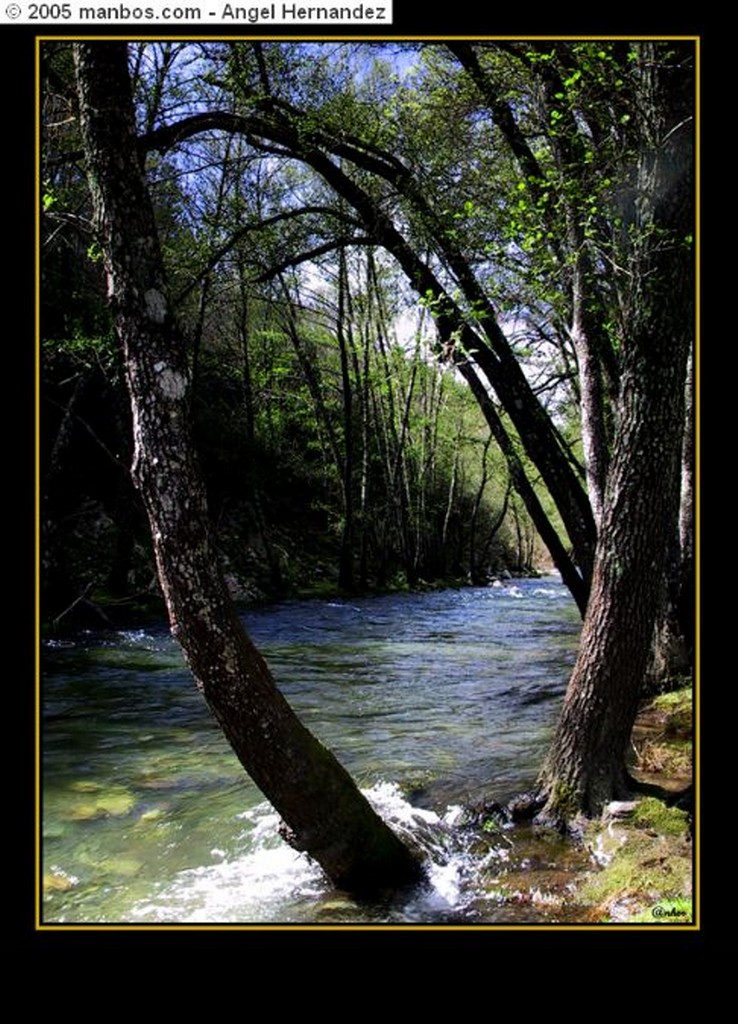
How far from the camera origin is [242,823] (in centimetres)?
582

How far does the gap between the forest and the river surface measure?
40 cm

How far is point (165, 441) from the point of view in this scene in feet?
12.7

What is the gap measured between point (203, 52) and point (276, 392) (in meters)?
18.0

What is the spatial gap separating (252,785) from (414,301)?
288 inches

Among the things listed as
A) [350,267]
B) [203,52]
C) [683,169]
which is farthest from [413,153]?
[350,267]

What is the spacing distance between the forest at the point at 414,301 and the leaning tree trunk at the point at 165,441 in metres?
0.01

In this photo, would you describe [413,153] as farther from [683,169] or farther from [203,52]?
[683,169]

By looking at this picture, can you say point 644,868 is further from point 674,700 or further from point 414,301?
point 414,301

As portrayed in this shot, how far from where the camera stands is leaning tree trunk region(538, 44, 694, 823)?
15.5ft

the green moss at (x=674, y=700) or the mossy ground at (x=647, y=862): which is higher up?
the green moss at (x=674, y=700)

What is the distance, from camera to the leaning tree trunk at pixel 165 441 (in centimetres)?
383
